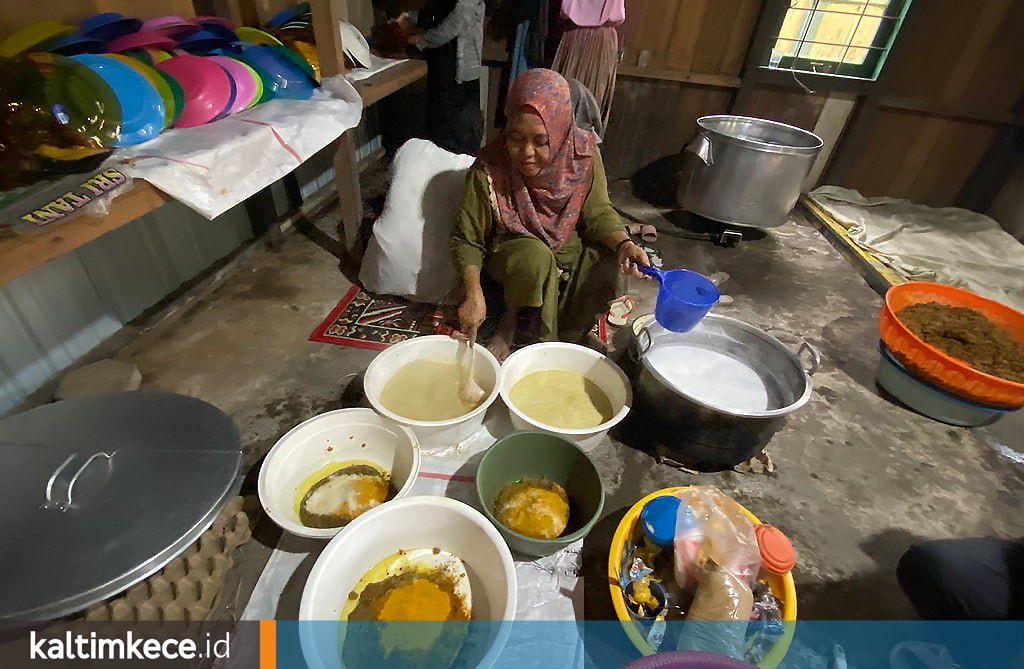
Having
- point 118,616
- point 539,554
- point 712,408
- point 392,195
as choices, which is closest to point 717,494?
point 712,408

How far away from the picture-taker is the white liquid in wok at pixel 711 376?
1.63m

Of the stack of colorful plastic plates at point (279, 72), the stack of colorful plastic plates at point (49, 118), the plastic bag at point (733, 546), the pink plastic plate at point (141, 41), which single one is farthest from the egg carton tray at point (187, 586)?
the stack of colorful plastic plates at point (279, 72)

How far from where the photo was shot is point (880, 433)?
5.90 feet

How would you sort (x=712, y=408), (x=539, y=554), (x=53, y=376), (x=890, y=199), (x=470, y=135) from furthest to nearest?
(x=890, y=199), (x=470, y=135), (x=53, y=376), (x=712, y=408), (x=539, y=554)

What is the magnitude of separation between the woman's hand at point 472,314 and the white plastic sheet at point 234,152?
0.75 m

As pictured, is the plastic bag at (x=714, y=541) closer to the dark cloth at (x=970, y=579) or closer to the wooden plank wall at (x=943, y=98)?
the dark cloth at (x=970, y=579)

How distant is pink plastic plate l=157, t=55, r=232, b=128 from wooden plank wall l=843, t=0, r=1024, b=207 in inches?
151

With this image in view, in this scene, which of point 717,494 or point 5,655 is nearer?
point 5,655

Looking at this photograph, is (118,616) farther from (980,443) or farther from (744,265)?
(744,265)

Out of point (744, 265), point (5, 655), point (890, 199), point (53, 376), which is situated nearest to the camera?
point (5, 655)

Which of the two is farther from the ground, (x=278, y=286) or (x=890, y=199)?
(x=890, y=199)

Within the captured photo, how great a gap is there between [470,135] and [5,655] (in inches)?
115

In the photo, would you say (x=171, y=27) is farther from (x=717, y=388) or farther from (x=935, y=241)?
(x=935, y=241)

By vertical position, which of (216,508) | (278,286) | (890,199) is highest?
(216,508)
